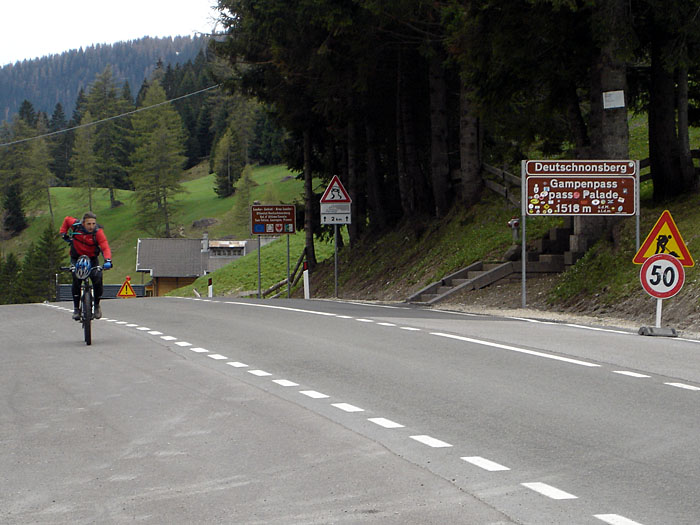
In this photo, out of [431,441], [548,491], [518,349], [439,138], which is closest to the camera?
[548,491]

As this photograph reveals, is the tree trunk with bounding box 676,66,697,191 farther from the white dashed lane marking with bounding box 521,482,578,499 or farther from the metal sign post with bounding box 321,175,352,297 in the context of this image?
the white dashed lane marking with bounding box 521,482,578,499

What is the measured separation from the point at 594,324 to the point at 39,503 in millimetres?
12729

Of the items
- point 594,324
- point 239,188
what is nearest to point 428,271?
point 594,324

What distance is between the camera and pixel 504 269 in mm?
25172

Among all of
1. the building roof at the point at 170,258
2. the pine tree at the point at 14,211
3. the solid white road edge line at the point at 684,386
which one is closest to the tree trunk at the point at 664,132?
the solid white road edge line at the point at 684,386

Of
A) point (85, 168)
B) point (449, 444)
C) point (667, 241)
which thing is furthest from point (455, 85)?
point (85, 168)

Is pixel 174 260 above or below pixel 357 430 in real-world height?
below

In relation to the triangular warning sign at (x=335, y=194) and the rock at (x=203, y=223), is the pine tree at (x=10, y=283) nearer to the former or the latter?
the rock at (x=203, y=223)

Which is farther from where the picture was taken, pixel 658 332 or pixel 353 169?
pixel 353 169

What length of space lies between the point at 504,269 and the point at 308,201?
19595mm

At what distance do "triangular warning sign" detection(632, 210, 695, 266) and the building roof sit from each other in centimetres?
10018

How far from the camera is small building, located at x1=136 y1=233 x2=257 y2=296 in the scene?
11488cm

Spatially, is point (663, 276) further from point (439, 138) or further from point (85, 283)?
point (439, 138)

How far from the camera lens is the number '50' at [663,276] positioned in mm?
15875
